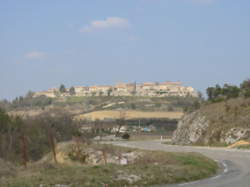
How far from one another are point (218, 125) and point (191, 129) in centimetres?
572

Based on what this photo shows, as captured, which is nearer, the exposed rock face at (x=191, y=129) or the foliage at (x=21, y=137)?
the foliage at (x=21, y=137)

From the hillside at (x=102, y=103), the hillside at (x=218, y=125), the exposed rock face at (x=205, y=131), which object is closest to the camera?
the exposed rock face at (x=205, y=131)

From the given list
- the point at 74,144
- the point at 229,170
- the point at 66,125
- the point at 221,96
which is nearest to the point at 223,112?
the point at 221,96

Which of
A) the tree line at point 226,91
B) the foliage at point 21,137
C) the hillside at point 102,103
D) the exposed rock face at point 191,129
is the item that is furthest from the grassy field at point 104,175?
the hillside at point 102,103

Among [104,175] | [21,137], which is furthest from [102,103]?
[104,175]

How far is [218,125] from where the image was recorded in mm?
47188

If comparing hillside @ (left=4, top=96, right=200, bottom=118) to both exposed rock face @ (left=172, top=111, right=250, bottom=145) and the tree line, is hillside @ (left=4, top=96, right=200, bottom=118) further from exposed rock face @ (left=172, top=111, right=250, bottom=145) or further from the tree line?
exposed rock face @ (left=172, top=111, right=250, bottom=145)

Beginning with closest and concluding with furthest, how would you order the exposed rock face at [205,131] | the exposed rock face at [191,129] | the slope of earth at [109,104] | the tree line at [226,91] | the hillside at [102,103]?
the exposed rock face at [205,131] → the exposed rock face at [191,129] → the tree line at [226,91] → the slope of earth at [109,104] → the hillside at [102,103]

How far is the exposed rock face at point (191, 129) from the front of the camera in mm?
50000

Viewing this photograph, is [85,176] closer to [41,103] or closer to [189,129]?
[189,129]

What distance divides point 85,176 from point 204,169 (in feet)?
19.9

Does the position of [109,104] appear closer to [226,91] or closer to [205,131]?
[226,91]

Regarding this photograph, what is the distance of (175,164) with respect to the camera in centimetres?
2033

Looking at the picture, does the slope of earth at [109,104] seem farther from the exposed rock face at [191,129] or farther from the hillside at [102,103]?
the exposed rock face at [191,129]
